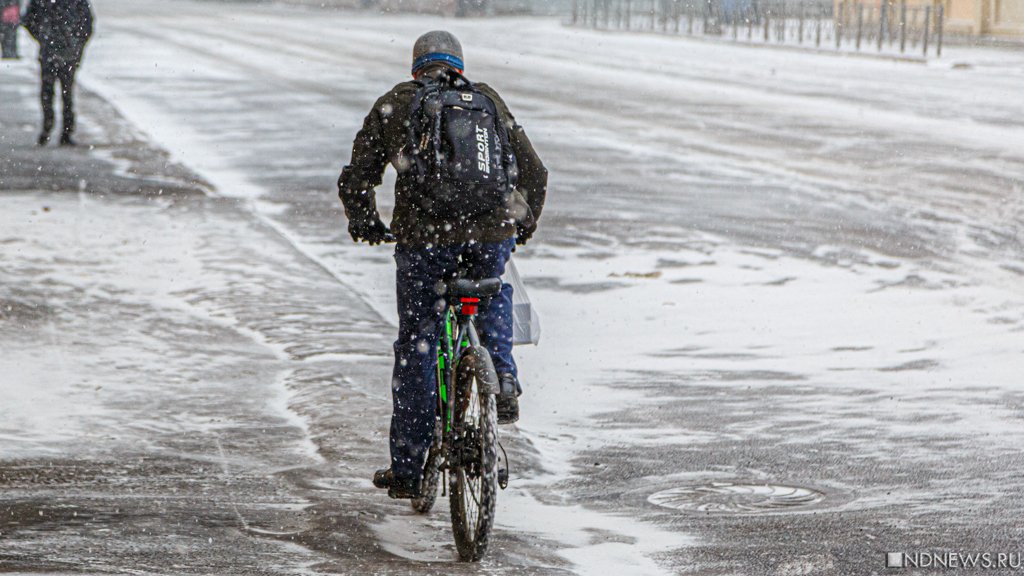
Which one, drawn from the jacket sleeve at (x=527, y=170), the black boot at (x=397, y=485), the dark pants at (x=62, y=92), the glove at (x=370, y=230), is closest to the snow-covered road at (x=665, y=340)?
the black boot at (x=397, y=485)

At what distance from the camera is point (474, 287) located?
17.2 feet

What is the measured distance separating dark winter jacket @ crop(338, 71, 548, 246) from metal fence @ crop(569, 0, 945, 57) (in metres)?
30.1

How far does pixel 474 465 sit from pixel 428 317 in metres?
0.55

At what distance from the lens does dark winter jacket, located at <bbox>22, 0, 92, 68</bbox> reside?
17.6 metres

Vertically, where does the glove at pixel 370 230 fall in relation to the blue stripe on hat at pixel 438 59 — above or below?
below

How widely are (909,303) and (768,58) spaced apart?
2557cm

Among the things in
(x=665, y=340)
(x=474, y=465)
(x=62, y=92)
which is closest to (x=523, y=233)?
(x=474, y=465)

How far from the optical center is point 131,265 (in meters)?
10.8

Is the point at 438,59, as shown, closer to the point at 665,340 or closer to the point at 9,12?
the point at 665,340

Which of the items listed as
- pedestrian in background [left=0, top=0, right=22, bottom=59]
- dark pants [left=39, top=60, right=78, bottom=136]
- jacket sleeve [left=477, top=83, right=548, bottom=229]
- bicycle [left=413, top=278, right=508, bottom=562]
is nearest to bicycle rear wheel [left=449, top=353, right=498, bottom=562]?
bicycle [left=413, top=278, right=508, bottom=562]

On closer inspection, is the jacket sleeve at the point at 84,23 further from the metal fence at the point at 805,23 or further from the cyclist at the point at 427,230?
the metal fence at the point at 805,23

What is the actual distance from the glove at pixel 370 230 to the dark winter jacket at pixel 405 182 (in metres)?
0.02

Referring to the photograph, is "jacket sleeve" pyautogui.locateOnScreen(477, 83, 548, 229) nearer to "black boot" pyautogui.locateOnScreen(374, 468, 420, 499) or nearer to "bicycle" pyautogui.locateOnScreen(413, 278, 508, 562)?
"bicycle" pyautogui.locateOnScreen(413, 278, 508, 562)

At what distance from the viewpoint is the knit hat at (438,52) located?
5336 mm
